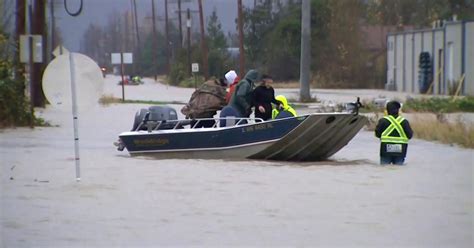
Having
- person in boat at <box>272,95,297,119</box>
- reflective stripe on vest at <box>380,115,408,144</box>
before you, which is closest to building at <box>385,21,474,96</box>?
person in boat at <box>272,95,297,119</box>

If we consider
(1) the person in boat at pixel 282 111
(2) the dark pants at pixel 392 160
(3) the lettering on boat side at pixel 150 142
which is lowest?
(2) the dark pants at pixel 392 160

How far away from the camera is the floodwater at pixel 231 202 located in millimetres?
12125

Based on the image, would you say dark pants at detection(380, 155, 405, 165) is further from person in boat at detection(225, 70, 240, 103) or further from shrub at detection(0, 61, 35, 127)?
shrub at detection(0, 61, 35, 127)

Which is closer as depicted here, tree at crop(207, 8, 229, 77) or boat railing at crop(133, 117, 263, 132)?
boat railing at crop(133, 117, 263, 132)

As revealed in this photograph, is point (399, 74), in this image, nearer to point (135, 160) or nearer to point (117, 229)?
point (135, 160)

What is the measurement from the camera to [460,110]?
146 feet

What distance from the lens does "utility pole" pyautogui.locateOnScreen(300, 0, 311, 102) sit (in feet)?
149

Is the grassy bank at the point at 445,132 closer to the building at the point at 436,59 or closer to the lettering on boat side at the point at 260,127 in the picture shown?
the lettering on boat side at the point at 260,127

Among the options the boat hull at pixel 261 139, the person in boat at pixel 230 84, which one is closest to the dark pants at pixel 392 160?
the boat hull at pixel 261 139

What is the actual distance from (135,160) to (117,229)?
866cm

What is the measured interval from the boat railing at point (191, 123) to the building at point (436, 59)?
42729 mm

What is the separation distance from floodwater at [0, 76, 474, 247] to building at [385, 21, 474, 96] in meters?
42.9

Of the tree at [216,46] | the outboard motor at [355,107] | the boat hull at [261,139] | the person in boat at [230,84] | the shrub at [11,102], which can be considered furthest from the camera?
the tree at [216,46]

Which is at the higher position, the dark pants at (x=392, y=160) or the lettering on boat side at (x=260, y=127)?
the lettering on boat side at (x=260, y=127)
